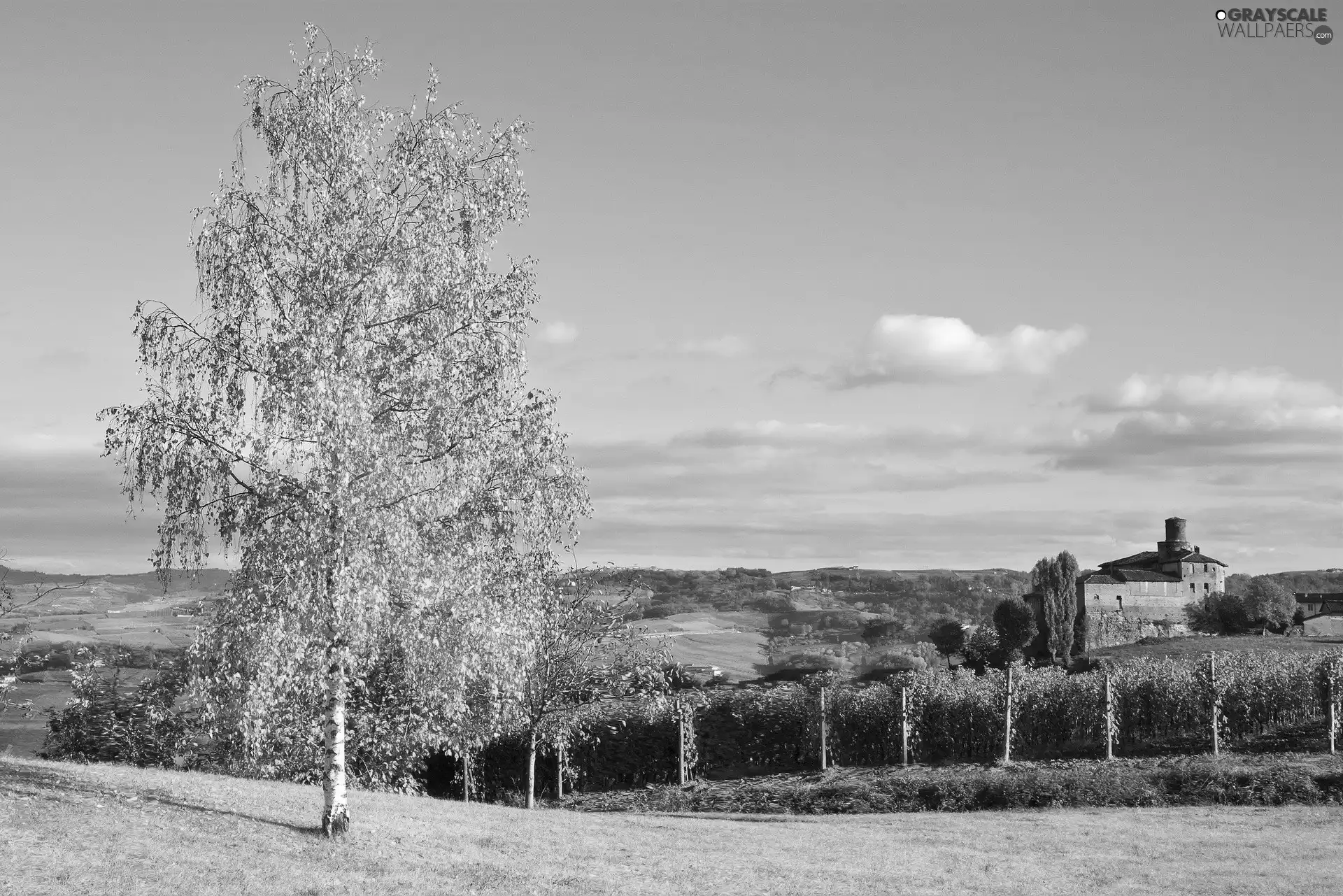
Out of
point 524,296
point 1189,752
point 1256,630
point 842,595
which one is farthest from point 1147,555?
point 524,296

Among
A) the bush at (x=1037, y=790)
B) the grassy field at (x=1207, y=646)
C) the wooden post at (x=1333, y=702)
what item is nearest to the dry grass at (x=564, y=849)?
the bush at (x=1037, y=790)

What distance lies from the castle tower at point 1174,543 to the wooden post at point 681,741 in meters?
81.0

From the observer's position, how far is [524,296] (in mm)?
18344

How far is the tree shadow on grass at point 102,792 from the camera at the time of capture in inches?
676

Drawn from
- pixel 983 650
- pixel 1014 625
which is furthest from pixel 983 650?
pixel 1014 625

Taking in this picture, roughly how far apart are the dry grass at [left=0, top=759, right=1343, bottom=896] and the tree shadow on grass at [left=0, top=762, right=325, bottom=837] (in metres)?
0.06

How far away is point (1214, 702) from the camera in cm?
3203

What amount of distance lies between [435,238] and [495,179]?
1636mm

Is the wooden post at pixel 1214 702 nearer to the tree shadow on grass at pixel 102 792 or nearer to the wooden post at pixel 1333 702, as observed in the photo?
the wooden post at pixel 1333 702

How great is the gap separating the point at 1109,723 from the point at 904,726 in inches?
219

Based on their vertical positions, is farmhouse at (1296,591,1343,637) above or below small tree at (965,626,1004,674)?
above

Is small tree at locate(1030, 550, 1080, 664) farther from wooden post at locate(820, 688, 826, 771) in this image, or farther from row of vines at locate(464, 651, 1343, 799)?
wooden post at locate(820, 688, 826, 771)

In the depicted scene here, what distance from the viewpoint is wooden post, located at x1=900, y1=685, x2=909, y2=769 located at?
3347cm

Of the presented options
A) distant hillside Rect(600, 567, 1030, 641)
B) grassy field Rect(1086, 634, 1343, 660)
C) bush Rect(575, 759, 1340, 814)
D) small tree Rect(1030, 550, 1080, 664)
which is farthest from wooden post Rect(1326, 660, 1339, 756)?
distant hillside Rect(600, 567, 1030, 641)
